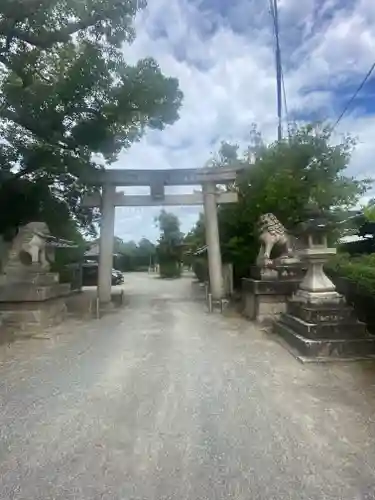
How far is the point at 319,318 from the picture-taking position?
5.48m

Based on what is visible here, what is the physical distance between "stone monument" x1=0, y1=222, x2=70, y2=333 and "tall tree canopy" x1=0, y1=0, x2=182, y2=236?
1.74 metres

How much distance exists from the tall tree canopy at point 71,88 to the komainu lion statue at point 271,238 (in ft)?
10.1

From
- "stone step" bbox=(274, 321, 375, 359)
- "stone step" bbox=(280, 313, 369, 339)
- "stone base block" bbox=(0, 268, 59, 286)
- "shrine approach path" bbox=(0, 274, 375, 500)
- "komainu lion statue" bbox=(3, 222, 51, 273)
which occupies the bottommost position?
"shrine approach path" bbox=(0, 274, 375, 500)

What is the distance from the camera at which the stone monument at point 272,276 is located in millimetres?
8078

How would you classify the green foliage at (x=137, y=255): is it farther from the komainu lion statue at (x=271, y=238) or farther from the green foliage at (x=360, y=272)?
the green foliage at (x=360, y=272)

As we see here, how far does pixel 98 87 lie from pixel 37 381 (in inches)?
226

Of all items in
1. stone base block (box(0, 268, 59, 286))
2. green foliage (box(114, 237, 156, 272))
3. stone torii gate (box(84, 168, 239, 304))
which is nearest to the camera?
stone base block (box(0, 268, 59, 286))

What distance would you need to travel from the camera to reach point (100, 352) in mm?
5836

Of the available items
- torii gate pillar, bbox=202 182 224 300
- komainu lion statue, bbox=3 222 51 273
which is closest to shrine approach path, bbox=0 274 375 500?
komainu lion statue, bbox=3 222 51 273

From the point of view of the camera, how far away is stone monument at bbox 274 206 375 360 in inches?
201

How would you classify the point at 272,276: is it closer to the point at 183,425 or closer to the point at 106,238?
the point at 106,238

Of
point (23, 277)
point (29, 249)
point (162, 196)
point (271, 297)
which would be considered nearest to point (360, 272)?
point (271, 297)

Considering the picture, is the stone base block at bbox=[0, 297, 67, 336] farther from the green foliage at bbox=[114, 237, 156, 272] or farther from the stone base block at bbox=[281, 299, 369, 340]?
the green foliage at bbox=[114, 237, 156, 272]

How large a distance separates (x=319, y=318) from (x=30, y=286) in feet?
16.7
